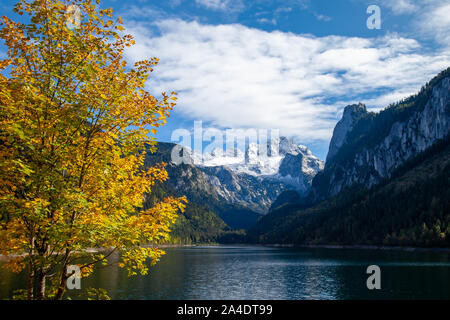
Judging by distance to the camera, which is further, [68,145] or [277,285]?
[277,285]

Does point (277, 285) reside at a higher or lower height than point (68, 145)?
lower

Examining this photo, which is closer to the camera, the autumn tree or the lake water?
the autumn tree

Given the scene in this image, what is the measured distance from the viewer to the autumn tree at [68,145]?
1346cm

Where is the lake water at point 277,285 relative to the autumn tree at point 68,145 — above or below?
below

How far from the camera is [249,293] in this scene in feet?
254

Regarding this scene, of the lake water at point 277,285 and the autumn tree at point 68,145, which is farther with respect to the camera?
the lake water at point 277,285

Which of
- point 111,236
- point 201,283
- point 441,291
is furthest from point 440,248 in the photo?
point 111,236

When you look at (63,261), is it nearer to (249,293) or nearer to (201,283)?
(249,293)

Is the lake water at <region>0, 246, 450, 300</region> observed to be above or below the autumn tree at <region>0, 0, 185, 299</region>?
below

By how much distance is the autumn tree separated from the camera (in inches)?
530

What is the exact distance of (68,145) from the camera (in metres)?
14.4
